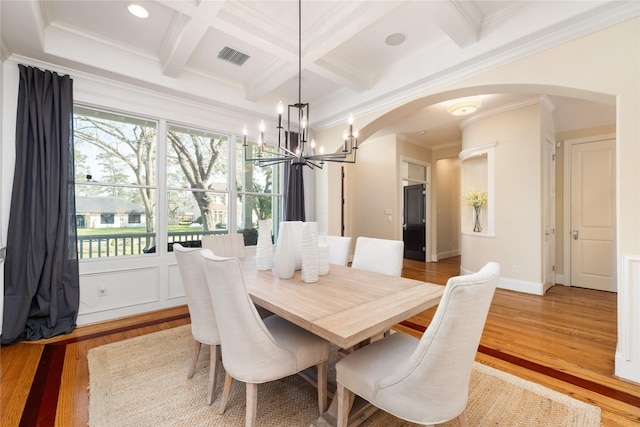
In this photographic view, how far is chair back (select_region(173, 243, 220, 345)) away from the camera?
165 centimetres

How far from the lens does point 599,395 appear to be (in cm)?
177

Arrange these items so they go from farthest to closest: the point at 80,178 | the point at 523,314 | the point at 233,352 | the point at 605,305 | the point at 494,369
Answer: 1. the point at 605,305
2. the point at 523,314
3. the point at 80,178
4. the point at 494,369
5. the point at 233,352

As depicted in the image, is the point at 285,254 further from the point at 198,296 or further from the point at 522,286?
the point at 522,286

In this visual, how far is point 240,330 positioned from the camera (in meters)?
1.31

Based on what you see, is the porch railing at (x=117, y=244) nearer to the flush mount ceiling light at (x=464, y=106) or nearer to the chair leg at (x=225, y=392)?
the chair leg at (x=225, y=392)

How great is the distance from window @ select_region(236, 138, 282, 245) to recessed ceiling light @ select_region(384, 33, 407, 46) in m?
2.30

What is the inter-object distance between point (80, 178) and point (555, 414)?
14.4 feet

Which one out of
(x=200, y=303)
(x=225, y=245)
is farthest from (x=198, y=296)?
(x=225, y=245)

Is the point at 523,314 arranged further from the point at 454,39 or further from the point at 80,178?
the point at 80,178

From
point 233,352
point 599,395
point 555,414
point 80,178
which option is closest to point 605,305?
point 599,395

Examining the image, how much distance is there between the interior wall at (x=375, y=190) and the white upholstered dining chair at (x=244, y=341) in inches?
177

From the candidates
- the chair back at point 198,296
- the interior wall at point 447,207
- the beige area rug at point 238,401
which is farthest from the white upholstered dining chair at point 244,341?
the interior wall at point 447,207

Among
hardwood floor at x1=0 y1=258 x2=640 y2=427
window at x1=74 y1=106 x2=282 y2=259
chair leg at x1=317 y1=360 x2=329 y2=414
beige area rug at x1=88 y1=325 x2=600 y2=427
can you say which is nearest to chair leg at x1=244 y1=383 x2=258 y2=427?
beige area rug at x1=88 y1=325 x2=600 y2=427

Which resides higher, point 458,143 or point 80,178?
point 458,143
